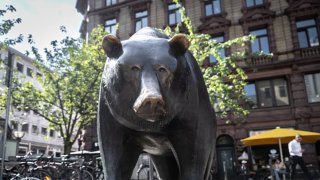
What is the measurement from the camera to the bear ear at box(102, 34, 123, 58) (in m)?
1.44

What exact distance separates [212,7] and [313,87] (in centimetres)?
888

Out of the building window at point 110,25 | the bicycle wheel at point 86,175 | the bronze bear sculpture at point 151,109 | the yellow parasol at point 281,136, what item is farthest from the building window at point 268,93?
the bronze bear sculpture at point 151,109

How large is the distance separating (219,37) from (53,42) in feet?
39.6

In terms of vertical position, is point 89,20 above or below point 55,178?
above

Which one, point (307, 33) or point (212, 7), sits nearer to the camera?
point (307, 33)

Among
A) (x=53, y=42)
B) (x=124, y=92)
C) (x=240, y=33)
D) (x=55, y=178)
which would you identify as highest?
(x=240, y=33)

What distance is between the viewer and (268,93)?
754 inches

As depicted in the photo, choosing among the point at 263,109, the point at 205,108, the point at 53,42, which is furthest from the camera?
the point at 263,109

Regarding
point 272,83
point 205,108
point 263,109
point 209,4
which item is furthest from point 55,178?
point 209,4

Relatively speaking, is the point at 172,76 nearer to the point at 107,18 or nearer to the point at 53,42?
the point at 53,42

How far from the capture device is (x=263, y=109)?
61.9ft

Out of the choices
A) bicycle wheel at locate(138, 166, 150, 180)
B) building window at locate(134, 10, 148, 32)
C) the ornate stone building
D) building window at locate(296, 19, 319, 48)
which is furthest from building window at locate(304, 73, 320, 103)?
building window at locate(134, 10, 148, 32)

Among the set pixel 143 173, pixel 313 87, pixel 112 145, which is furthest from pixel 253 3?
pixel 112 145

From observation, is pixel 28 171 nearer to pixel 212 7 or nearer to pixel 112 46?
pixel 112 46
